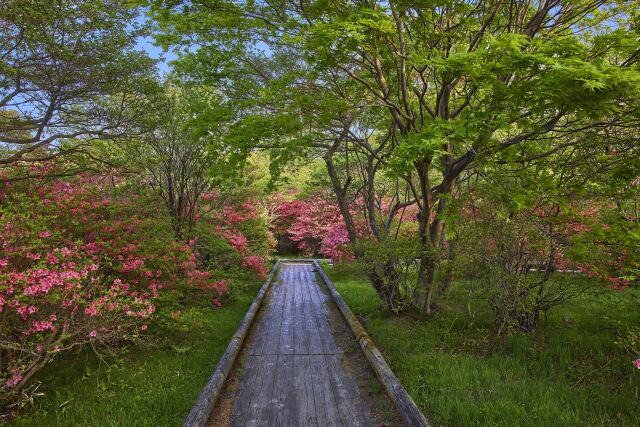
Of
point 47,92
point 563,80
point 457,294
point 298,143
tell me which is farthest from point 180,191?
point 563,80

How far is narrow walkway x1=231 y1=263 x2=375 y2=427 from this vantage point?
13.2 ft

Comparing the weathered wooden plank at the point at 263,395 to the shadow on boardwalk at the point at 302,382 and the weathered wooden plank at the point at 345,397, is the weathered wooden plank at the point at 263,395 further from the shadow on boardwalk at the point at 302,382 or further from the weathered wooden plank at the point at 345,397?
the weathered wooden plank at the point at 345,397

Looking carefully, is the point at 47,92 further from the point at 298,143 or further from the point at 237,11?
the point at 298,143

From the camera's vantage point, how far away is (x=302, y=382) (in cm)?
491

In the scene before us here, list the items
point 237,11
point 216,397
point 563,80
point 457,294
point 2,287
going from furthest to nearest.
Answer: point 457,294
point 237,11
point 216,397
point 563,80
point 2,287

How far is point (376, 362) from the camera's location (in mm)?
5004

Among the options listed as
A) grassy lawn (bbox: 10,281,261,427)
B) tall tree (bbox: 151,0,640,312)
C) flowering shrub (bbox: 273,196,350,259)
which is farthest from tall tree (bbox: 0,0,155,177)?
flowering shrub (bbox: 273,196,350,259)

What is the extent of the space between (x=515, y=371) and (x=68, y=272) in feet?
16.8

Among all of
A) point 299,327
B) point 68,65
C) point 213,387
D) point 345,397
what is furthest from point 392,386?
point 68,65

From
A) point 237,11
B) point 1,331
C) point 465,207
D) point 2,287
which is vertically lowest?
point 1,331

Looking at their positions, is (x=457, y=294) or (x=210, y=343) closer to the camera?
(x=210, y=343)

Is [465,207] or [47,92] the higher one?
[47,92]

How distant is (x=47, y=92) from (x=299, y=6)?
4.43 m

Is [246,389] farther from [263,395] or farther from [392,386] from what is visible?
[392,386]
